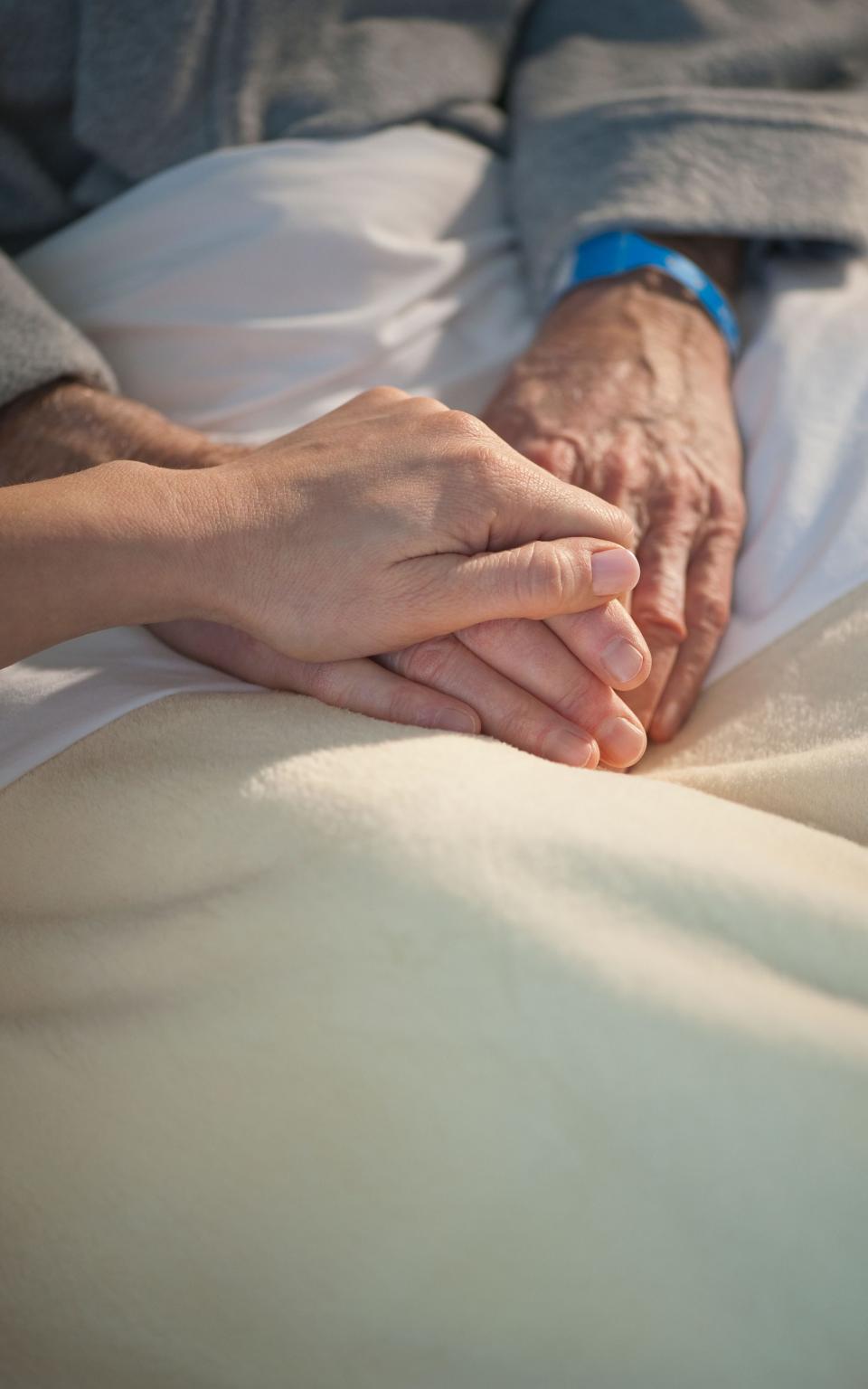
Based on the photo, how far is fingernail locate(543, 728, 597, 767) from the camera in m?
0.67

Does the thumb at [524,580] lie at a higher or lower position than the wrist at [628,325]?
lower

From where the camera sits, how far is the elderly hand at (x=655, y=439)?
0.79m

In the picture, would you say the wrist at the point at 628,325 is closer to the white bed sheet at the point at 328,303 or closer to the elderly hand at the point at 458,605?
the white bed sheet at the point at 328,303

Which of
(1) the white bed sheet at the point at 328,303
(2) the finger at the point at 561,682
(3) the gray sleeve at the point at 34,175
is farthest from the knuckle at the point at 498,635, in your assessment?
(3) the gray sleeve at the point at 34,175

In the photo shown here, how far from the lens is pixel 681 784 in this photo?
0.66 m

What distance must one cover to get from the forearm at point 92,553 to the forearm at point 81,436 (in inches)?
7.8

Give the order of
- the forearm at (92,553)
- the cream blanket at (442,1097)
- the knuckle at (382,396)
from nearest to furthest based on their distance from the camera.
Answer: the cream blanket at (442,1097) < the forearm at (92,553) < the knuckle at (382,396)

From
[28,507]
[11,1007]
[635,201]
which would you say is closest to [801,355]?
[635,201]

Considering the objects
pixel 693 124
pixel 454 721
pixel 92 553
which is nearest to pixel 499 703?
pixel 454 721

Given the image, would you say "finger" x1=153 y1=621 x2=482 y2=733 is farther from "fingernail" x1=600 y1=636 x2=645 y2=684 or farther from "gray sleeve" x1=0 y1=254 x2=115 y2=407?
"gray sleeve" x1=0 y1=254 x2=115 y2=407

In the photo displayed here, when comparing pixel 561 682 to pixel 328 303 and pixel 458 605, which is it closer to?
pixel 458 605

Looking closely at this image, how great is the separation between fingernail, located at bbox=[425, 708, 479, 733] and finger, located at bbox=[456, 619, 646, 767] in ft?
0.15

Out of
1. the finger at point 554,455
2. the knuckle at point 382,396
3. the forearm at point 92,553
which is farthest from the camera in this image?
the finger at point 554,455

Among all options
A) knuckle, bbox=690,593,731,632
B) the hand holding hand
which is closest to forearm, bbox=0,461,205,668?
the hand holding hand
